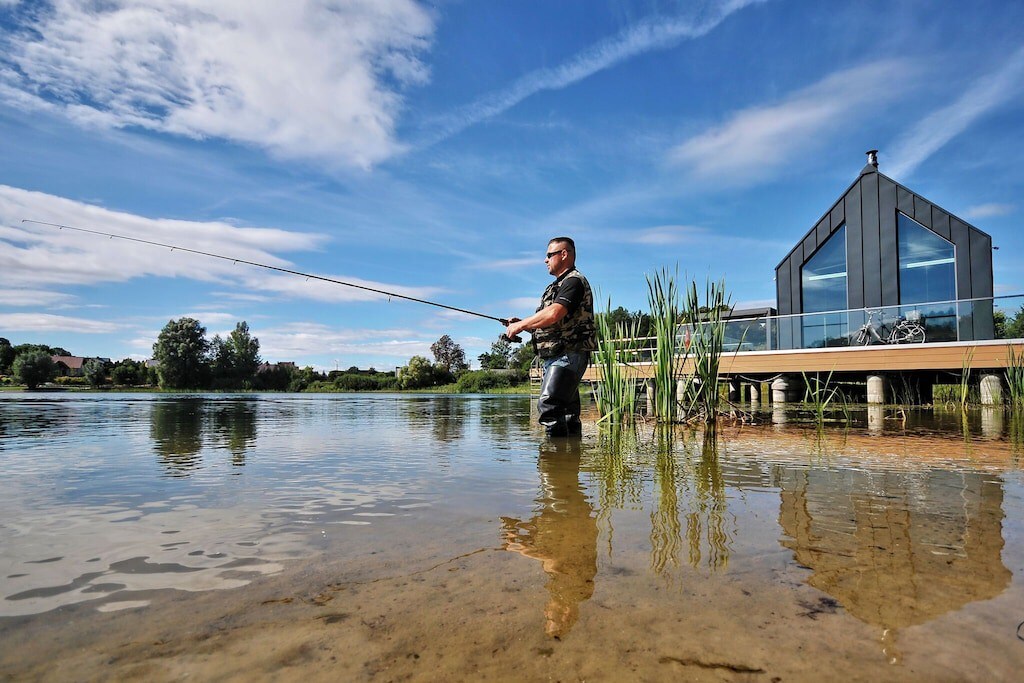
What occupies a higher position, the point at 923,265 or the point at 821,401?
the point at 923,265

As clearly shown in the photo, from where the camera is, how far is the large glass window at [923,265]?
16.3 m

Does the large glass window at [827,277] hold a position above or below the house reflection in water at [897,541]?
above

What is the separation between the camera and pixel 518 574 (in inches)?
65.0

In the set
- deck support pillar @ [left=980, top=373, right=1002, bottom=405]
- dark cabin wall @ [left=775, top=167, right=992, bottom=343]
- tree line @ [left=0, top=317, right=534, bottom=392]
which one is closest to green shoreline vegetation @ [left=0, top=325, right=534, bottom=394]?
tree line @ [left=0, top=317, right=534, bottom=392]

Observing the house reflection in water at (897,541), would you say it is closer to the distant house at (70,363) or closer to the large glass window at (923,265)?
the large glass window at (923,265)

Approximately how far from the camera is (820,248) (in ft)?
62.2

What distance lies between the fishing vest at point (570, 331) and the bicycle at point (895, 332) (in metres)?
11.7

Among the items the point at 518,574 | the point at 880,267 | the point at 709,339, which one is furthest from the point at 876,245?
the point at 518,574

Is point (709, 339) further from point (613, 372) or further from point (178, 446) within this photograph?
point (178, 446)

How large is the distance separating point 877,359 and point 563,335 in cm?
1194

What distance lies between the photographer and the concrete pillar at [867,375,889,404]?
14047 mm

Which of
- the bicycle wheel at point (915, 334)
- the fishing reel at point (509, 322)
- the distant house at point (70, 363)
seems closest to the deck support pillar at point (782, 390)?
the bicycle wheel at point (915, 334)

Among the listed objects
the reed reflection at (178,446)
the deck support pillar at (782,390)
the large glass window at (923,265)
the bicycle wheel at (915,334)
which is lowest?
the reed reflection at (178,446)

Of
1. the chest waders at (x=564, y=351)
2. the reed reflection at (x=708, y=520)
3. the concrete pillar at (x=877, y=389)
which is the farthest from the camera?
the concrete pillar at (x=877, y=389)
